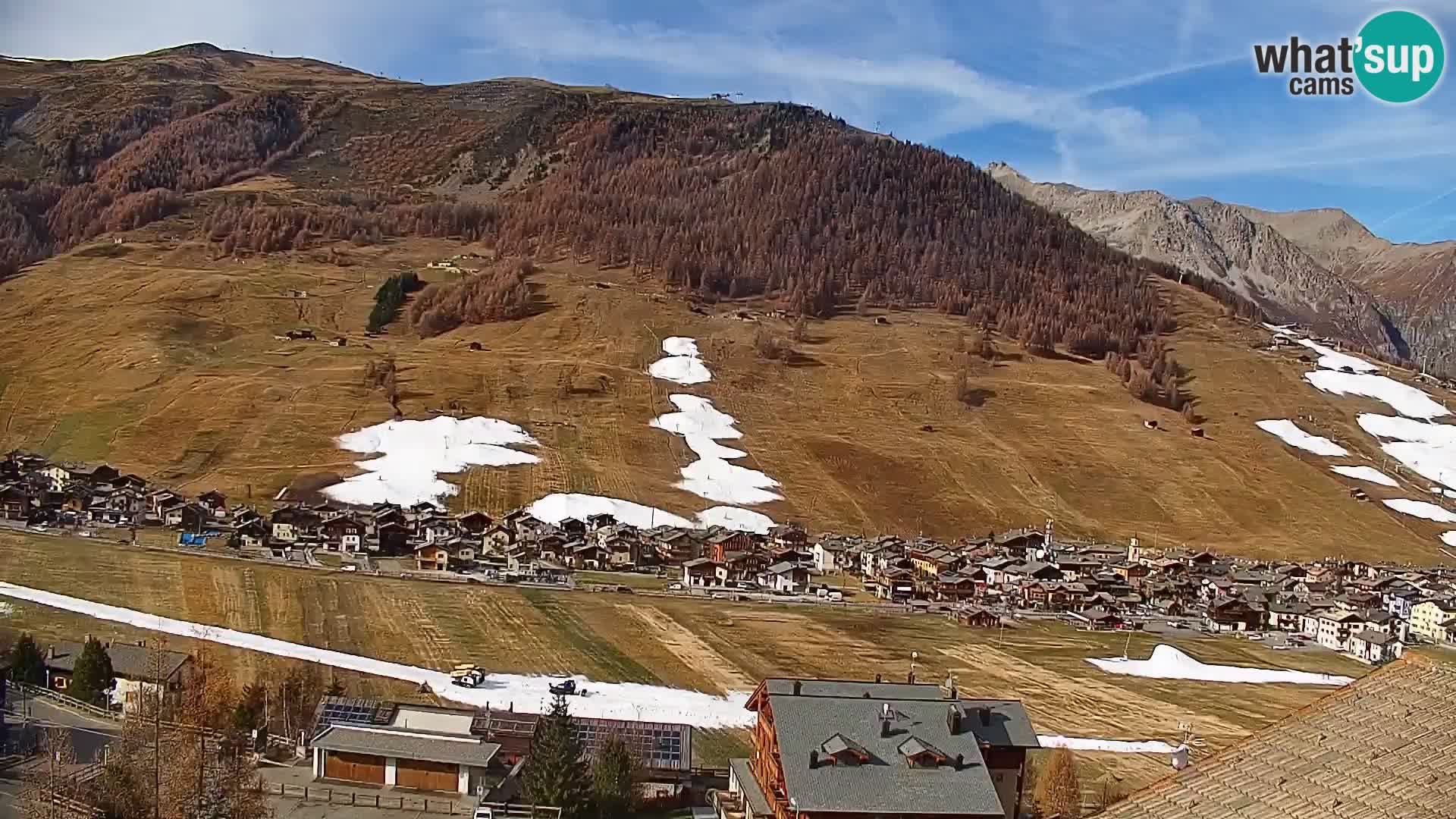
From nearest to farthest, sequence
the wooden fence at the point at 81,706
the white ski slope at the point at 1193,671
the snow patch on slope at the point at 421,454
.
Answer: the wooden fence at the point at 81,706
the white ski slope at the point at 1193,671
the snow patch on slope at the point at 421,454

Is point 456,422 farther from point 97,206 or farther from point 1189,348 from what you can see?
point 97,206

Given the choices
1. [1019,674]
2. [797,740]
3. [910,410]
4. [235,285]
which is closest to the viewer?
[797,740]

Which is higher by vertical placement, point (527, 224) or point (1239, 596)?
point (527, 224)

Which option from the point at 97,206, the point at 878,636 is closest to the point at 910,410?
the point at 878,636

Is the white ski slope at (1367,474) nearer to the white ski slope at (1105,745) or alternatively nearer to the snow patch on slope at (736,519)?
the snow patch on slope at (736,519)

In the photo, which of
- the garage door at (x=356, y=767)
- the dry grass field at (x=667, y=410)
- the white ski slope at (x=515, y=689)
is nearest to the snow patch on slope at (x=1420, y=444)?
the dry grass field at (x=667, y=410)

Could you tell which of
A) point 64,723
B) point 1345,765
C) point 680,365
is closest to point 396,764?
point 64,723
